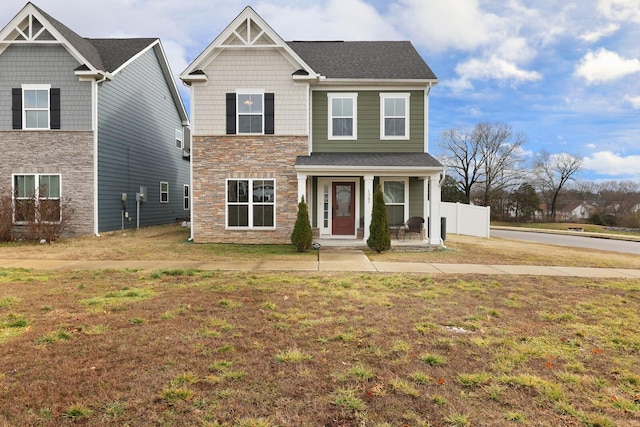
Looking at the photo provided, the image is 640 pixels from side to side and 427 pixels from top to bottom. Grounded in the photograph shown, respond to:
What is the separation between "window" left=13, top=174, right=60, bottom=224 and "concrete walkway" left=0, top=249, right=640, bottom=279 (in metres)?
4.33

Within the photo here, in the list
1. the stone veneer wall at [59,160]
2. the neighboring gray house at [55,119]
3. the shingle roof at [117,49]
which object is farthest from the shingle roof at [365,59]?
the stone veneer wall at [59,160]

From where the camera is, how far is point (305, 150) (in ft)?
45.0

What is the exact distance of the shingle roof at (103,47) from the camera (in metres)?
14.5

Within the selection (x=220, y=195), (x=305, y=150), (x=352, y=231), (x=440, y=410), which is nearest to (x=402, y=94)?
(x=305, y=150)

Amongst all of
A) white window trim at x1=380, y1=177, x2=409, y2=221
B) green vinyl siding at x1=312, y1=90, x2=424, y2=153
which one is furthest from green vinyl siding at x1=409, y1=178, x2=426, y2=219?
green vinyl siding at x1=312, y1=90, x2=424, y2=153

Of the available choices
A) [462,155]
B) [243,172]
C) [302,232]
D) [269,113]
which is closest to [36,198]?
[243,172]

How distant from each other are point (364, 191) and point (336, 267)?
212 inches

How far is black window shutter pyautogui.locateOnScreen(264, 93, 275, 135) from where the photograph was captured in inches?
539

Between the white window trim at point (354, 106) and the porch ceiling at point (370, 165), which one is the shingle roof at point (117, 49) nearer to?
the white window trim at point (354, 106)

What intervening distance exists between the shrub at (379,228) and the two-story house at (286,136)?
113cm

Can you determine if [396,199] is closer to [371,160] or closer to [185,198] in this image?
[371,160]

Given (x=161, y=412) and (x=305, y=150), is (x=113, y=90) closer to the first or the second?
(x=305, y=150)

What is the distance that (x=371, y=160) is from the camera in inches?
523

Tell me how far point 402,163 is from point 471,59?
15429 mm
